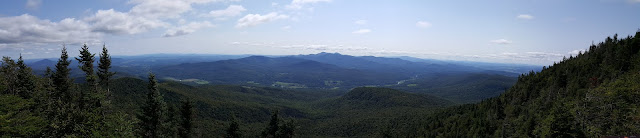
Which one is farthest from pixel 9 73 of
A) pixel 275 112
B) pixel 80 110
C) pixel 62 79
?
pixel 275 112

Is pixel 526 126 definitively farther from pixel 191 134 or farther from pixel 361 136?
pixel 361 136

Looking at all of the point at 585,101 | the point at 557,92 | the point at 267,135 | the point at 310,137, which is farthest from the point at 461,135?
the point at 310,137

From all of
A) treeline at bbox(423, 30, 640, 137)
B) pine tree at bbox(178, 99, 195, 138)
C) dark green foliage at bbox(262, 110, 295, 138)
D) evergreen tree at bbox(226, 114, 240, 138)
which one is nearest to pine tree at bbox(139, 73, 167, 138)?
pine tree at bbox(178, 99, 195, 138)

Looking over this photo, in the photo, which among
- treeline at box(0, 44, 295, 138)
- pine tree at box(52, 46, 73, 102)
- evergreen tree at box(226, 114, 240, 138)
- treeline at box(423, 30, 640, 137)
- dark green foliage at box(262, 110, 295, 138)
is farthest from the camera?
dark green foliage at box(262, 110, 295, 138)

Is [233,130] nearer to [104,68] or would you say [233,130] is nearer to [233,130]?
[233,130]

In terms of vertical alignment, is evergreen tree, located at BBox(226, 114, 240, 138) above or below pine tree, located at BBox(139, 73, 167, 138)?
below

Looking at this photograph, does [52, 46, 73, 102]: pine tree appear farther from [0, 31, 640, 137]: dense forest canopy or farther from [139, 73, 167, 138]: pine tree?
[139, 73, 167, 138]: pine tree
